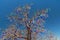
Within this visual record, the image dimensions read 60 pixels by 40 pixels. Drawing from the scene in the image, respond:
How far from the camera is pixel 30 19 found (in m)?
8.12

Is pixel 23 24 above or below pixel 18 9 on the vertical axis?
below

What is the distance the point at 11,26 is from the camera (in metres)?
8.60

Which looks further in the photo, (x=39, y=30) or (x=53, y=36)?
(x=53, y=36)

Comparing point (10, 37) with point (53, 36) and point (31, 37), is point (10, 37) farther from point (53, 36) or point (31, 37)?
point (53, 36)

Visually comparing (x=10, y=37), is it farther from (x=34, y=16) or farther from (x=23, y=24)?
(x=34, y=16)

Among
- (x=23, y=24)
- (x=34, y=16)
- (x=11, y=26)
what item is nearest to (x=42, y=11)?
(x=34, y=16)

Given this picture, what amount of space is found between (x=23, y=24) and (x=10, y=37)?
763 mm

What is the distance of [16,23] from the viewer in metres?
8.50

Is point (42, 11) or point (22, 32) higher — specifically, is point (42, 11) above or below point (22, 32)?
above

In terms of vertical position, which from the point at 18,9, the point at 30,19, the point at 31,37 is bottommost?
the point at 31,37

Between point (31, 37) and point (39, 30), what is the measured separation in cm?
47

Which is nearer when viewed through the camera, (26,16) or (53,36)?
(26,16)

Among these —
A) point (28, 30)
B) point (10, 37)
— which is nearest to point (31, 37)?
point (28, 30)

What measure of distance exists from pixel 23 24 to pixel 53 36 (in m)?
1.64
